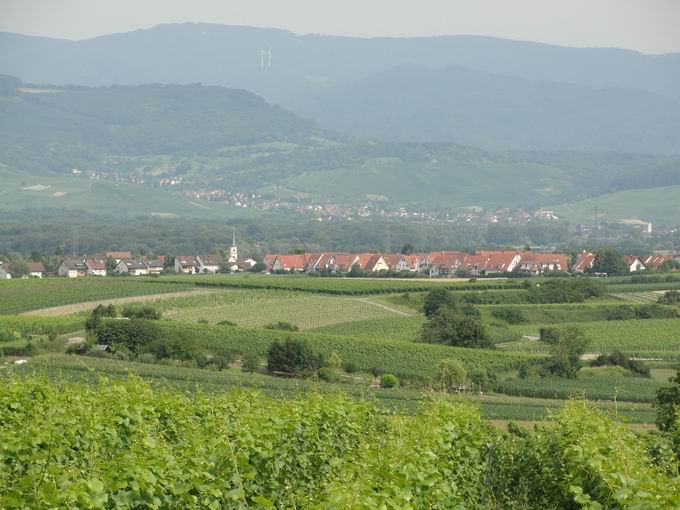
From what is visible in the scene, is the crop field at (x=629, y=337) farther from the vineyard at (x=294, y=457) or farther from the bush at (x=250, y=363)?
the vineyard at (x=294, y=457)

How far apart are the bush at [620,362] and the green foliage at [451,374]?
6600 millimetres

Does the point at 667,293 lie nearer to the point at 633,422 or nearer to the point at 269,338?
the point at 269,338

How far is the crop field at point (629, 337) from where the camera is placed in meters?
59.2

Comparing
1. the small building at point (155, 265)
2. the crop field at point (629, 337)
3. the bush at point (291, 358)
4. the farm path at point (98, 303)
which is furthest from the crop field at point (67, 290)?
the small building at point (155, 265)

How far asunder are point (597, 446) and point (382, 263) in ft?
316

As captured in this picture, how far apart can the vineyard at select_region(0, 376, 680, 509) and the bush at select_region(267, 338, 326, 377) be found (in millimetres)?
26260

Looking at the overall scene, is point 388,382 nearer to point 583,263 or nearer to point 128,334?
point 128,334

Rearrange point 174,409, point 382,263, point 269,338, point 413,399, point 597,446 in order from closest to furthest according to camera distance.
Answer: point 597,446 < point 174,409 < point 413,399 < point 269,338 < point 382,263

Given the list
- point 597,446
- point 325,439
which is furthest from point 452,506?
point 325,439

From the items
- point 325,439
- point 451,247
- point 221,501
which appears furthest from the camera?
point 451,247

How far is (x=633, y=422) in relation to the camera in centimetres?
3734

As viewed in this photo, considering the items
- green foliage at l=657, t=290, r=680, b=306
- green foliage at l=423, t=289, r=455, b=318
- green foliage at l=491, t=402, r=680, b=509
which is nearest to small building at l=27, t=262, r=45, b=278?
green foliage at l=423, t=289, r=455, b=318

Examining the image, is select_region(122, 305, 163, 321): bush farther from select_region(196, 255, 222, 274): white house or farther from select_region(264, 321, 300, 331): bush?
select_region(196, 255, 222, 274): white house

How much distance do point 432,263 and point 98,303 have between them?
47848mm
